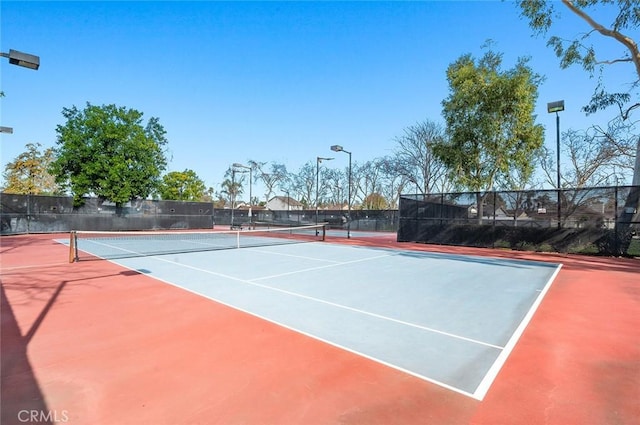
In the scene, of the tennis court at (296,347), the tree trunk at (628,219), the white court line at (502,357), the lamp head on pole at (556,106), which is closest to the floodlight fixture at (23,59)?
the tennis court at (296,347)

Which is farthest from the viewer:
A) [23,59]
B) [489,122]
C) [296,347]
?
[489,122]

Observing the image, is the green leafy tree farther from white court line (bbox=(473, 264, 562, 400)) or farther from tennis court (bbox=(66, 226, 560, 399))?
white court line (bbox=(473, 264, 562, 400))

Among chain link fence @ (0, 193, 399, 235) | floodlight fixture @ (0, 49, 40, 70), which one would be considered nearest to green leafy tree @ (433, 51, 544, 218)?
chain link fence @ (0, 193, 399, 235)

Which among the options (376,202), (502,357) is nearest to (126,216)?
(502,357)

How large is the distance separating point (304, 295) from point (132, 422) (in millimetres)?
3812

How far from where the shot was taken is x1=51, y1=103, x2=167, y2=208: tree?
74.5 feet

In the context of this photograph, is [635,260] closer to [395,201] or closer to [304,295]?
[304,295]

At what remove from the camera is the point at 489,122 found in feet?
58.3

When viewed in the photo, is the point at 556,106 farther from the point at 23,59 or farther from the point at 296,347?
the point at 23,59

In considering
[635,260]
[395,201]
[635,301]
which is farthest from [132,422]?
[395,201]

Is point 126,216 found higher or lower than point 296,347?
higher

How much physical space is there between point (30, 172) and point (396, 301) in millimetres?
48444

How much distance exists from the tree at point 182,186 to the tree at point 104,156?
1158 cm

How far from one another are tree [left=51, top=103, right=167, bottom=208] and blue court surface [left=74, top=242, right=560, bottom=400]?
1634 centimetres
